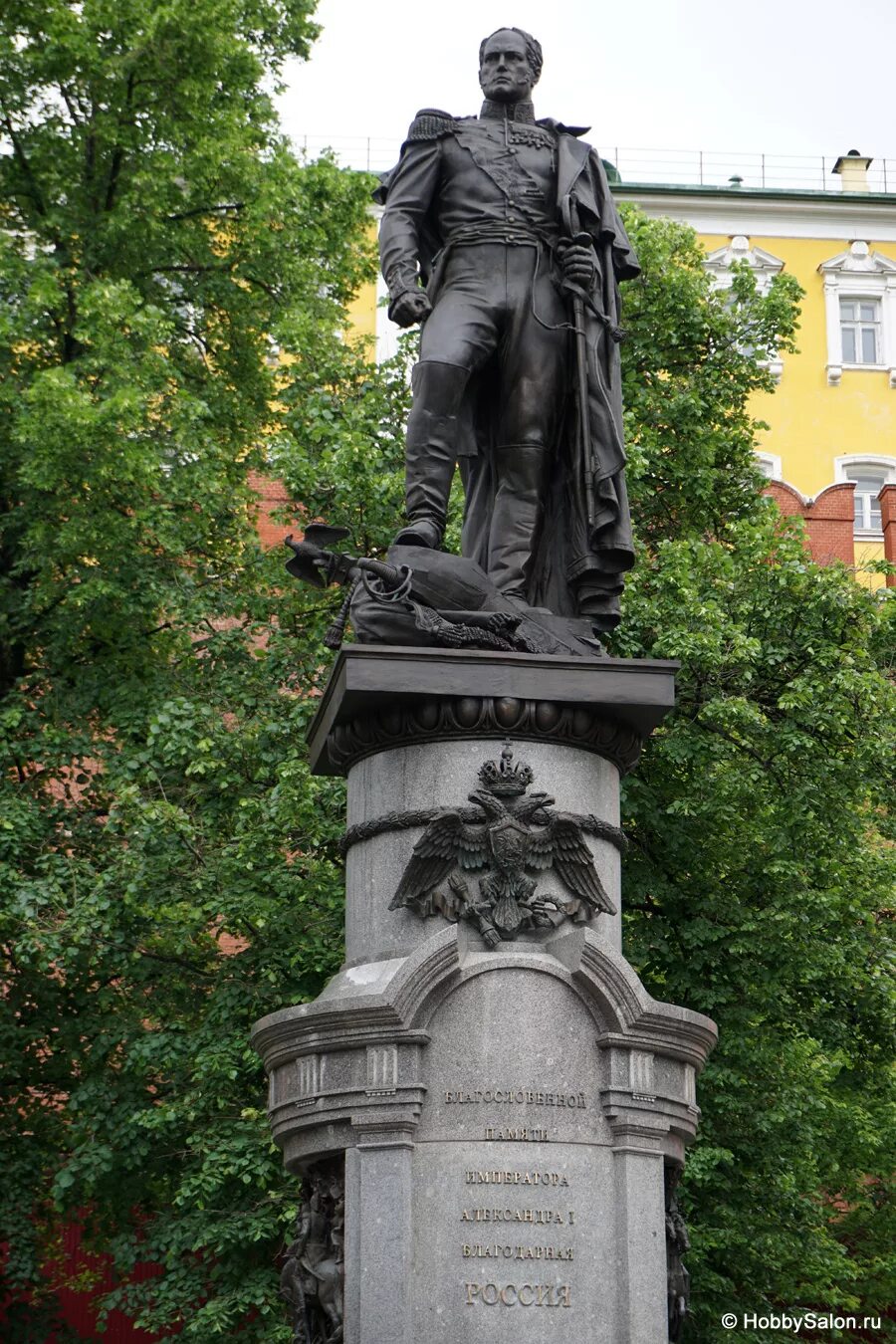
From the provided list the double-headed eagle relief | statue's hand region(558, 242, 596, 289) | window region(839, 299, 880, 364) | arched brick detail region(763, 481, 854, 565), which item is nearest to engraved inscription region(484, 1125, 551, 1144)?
the double-headed eagle relief

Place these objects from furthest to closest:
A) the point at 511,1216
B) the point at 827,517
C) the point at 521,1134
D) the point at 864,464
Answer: the point at 864,464 → the point at 827,517 → the point at 521,1134 → the point at 511,1216

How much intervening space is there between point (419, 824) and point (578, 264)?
2.77 m

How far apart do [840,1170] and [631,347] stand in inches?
363

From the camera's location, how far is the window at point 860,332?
41531mm

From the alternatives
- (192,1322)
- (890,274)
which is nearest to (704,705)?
(192,1322)

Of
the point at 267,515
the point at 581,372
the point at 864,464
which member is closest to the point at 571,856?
the point at 581,372

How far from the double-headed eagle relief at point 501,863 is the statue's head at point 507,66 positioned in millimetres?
3395

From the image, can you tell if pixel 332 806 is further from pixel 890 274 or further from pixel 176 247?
pixel 890 274

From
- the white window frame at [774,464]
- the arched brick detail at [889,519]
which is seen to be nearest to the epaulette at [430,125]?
the arched brick detail at [889,519]

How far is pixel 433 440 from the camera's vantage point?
898cm

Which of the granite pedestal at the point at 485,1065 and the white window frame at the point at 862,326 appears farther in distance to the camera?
the white window frame at the point at 862,326

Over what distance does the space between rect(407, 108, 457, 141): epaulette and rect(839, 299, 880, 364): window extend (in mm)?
33293

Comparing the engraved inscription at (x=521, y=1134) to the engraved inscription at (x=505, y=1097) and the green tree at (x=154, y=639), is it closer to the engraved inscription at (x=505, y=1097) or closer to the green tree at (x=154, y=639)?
the engraved inscription at (x=505, y=1097)

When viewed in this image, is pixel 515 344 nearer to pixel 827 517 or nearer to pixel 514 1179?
pixel 514 1179
